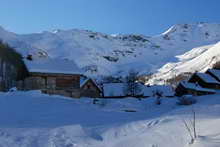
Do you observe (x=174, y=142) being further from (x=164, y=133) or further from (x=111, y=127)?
(x=111, y=127)

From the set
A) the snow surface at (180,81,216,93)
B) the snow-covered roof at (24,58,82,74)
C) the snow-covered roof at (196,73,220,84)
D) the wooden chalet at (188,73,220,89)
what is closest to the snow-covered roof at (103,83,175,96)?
the wooden chalet at (188,73,220,89)

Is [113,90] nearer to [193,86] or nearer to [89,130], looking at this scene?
[193,86]

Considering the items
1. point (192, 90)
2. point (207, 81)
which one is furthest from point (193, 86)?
point (207, 81)

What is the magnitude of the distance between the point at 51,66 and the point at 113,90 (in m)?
27.7

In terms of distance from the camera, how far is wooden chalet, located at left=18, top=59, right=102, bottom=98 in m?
31.2

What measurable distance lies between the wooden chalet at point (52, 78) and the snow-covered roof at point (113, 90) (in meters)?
24.7

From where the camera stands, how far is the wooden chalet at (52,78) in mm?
31230

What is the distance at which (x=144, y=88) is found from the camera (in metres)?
64.6

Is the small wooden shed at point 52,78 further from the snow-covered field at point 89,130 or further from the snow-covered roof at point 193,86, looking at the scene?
the snow-covered roof at point 193,86

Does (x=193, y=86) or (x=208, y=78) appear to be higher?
(x=208, y=78)

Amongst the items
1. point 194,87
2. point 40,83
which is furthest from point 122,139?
point 194,87

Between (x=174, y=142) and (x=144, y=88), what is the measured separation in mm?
A: 56952

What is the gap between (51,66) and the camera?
34.5 meters

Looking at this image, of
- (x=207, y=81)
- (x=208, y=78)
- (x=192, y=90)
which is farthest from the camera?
(x=208, y=78)
